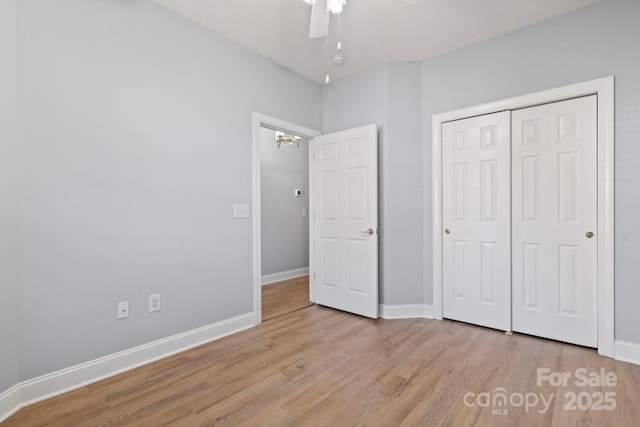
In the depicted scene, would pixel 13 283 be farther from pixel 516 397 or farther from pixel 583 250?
pixel 583 250

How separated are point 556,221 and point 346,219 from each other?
6.32 ft

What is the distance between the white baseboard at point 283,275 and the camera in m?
5.04

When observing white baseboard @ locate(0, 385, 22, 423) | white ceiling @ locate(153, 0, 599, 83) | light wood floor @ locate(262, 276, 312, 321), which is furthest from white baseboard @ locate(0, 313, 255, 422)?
white ceiling @ locate(153, 0, 599, 83)

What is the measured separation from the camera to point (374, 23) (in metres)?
2.73

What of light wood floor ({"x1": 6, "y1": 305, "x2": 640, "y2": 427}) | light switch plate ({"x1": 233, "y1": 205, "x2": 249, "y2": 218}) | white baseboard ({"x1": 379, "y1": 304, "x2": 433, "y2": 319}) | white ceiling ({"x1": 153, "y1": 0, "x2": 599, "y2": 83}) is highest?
white ceiling ({"x1": 153, "y1": 0, "x2": 599, "y2": 83})

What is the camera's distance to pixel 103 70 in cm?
214

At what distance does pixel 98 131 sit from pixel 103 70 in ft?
1.42

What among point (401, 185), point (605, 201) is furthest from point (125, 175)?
point (605, 201)

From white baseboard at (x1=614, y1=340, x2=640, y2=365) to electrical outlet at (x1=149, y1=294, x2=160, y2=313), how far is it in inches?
138

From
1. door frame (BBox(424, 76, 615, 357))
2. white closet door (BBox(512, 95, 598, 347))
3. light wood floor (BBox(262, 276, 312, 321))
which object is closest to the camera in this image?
door frame (BBox(424, 76, 615, 357))

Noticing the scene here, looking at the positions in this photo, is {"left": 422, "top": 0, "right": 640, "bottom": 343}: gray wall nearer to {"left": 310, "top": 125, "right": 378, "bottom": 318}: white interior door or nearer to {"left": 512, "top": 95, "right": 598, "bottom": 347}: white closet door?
{"left": 512, "top": 95, "right": 598, "bottom": 347}: white closet door

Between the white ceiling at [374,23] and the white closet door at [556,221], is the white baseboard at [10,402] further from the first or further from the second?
the white closet door at [556,221]

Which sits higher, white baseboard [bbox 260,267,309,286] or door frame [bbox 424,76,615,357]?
door frame [bbox 424,76,615,357]

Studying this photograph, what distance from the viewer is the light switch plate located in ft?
9.70
